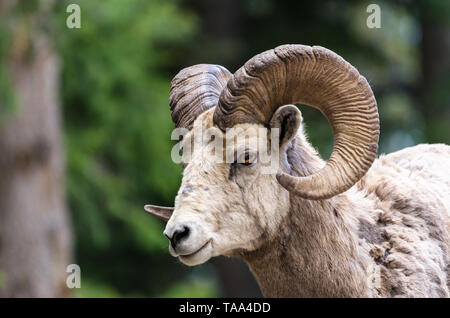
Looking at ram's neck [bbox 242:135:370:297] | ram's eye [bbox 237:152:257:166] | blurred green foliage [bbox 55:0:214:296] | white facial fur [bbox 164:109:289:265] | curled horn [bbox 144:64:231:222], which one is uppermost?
blurred green foliage [bbox 55:0:214:296]

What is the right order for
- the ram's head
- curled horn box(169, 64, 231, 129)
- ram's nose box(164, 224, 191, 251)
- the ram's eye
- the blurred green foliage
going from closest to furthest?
ram's nose box(164, 224, 191, 251), the ram's head, the ram's eye, curled horn box(169, 64, 231, 129), the blurred green foliage

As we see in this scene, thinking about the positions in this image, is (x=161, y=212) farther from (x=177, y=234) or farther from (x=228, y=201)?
(x=177, y=234)

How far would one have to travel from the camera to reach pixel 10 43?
587 inches

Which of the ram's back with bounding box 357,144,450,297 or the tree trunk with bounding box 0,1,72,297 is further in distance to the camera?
the tree trunk with bounding box 0,1,72,297

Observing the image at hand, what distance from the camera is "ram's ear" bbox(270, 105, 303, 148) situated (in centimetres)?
628

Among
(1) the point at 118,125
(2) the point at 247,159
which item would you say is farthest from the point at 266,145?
(1) the point at 118,125

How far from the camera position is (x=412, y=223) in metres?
6.71

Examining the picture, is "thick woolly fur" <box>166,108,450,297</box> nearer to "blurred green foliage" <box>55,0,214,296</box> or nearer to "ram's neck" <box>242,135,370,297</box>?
"ram's neck" <box>242,135,370,297</box>

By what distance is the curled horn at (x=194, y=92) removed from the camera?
6.71m

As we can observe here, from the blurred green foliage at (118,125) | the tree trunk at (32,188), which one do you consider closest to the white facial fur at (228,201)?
the tree trunk at (32,188)

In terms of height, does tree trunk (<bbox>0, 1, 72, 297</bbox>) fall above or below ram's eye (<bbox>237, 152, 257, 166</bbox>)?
above

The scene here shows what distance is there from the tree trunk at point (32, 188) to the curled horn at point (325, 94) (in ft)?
32.7

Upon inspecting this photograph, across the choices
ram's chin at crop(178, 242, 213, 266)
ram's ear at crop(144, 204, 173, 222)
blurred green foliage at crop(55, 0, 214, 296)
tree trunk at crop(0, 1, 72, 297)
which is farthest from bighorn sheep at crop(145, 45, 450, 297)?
blurred green foliage at crop(55, 0, 214, 296)

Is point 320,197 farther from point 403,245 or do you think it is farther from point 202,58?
point 202,58
